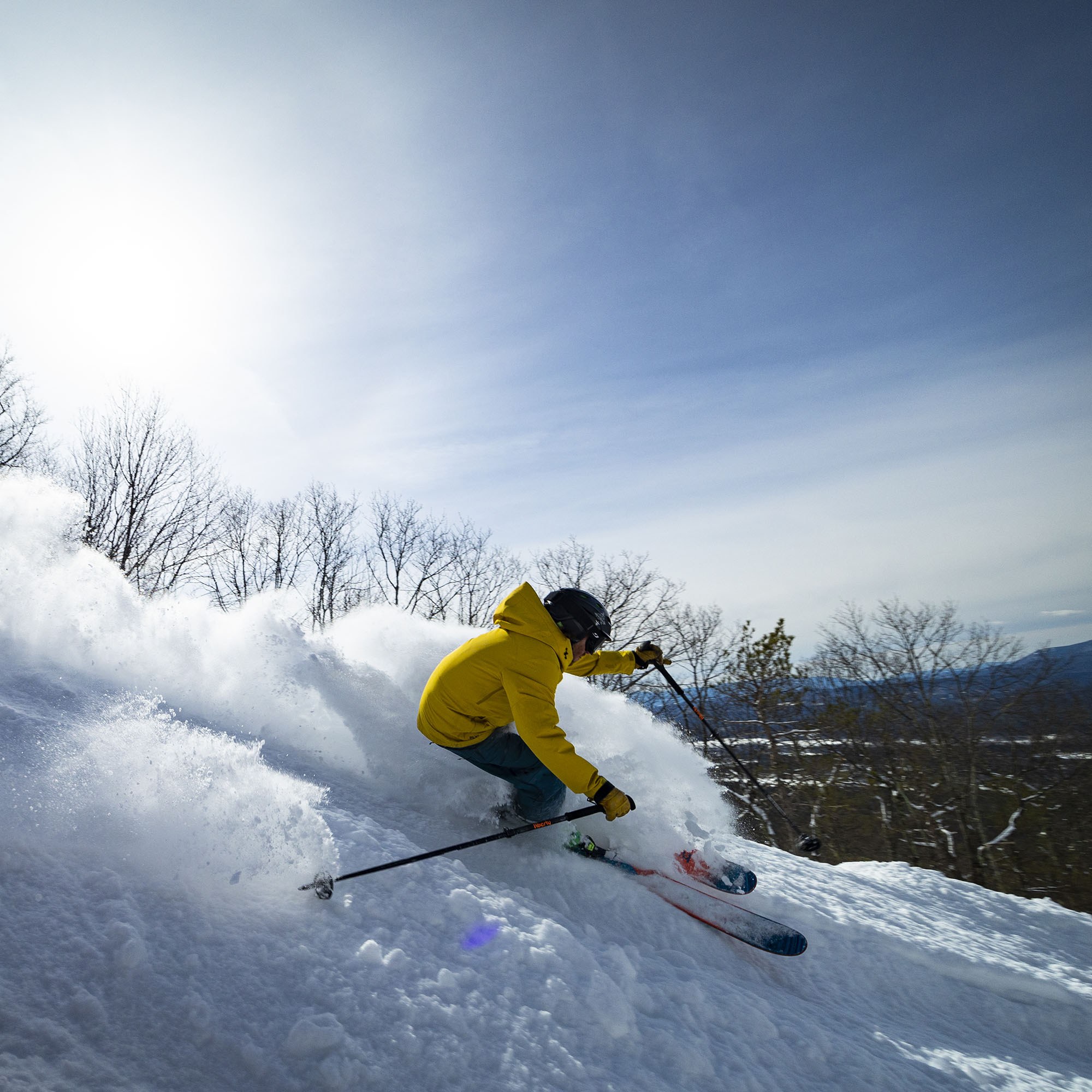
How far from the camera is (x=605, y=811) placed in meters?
3.20

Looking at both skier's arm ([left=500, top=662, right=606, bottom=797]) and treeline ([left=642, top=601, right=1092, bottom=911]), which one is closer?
skier's arm ([left=500, top=662, right=606, bottom=797])

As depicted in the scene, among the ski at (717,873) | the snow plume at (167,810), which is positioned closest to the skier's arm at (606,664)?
the ski at (717,873)

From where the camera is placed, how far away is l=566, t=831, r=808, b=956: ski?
3.43 meters

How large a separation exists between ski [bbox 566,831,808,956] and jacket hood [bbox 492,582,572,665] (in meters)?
1.36

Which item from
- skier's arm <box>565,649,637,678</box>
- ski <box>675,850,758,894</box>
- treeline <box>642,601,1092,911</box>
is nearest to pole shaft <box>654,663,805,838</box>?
skier's arm <box>565,649,637,678</box>

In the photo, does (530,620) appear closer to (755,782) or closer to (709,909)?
(709,909)

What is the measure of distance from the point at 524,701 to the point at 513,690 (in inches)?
3.6

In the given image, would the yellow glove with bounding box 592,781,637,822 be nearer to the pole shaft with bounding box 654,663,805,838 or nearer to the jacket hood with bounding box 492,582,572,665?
the jacket hood with bounding box 492,582,572,665

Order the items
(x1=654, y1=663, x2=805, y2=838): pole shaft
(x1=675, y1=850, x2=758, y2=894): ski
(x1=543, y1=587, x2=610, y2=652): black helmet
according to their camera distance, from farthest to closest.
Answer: (x1=654, y1=663, x2=805, y2=838): pole shaft, (x1=675, y1=850, x2=758, y2=894): ski, (x1=543, y1=587, x2=610, y2=652): black helmet

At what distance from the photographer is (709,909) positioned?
3580 millimetres

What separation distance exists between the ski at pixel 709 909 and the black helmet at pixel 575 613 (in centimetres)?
145

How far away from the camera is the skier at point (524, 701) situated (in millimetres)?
3195

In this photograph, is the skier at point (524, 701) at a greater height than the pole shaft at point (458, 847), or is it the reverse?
the skier at point (524, 701)

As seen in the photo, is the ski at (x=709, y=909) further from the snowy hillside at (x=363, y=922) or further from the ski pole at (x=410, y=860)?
the ski pole at (x=410, y=860)
